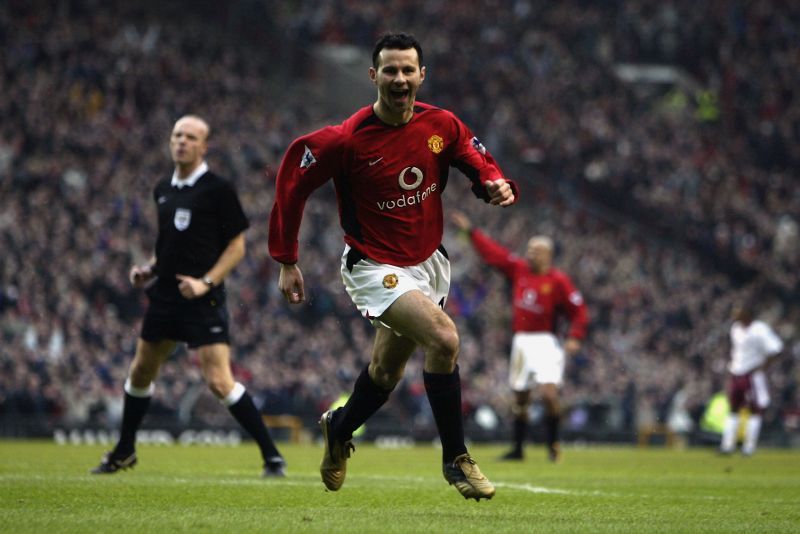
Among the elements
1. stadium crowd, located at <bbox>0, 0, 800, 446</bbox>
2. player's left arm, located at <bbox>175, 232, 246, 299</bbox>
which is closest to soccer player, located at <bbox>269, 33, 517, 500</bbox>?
player's left arm, located at <bbox>175, 232, 246, 299</bbox>

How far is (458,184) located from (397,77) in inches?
977

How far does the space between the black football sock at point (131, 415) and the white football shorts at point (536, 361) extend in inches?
258

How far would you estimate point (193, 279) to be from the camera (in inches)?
388

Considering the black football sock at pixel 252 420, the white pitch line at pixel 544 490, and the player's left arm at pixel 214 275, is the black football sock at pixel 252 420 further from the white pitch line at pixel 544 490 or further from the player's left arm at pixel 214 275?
the white pitch line at pixel 544 490

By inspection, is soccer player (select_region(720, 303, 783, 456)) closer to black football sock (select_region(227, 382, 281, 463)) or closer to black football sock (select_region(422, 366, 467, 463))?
black football sock (select_region(227, 382, 281, 463))

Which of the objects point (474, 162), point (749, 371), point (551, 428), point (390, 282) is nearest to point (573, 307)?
point (551, 428)

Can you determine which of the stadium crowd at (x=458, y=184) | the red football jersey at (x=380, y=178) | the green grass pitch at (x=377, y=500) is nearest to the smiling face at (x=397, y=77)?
the red football jersey at (x=380, y=178)

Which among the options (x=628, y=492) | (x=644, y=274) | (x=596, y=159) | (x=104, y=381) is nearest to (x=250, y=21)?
(x=596, y=159)

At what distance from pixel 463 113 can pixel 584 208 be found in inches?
149

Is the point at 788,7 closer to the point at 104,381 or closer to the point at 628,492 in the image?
the point at 104,381

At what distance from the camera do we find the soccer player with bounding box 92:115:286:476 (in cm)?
998

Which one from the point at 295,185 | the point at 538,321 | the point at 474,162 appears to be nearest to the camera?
the point at 295,185

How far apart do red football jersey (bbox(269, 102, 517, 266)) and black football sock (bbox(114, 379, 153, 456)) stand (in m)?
3.20

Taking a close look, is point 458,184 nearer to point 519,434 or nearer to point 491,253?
point 491,253
